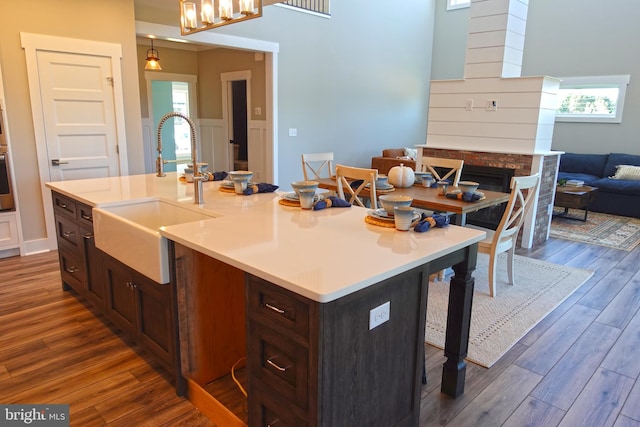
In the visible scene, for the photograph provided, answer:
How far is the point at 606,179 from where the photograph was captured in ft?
22.1

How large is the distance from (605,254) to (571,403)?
3138 millimetres

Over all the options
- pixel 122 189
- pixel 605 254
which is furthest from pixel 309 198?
pixel 605 254

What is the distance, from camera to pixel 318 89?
7.04 metres

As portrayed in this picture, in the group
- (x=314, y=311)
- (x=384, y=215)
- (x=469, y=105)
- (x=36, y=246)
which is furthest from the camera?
(x=469, y=105)

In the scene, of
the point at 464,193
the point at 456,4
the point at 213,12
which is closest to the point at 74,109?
the point at 213,12

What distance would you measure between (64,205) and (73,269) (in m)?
0.47

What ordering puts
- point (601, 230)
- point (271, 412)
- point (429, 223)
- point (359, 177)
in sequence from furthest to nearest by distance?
point (601, 230) → point (359, 177) → point (429, 223) → point (271, 412)

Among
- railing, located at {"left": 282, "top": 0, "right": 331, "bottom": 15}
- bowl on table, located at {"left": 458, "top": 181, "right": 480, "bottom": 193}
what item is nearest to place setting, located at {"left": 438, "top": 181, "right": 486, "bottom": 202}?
bowl on table, located at {"left": 458, "top": 181, "right": 480, "bottom": 193}

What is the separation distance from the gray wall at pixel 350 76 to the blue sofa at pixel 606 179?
10.1 feet

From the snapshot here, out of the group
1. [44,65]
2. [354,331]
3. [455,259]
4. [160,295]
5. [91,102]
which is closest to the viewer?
[354,331]

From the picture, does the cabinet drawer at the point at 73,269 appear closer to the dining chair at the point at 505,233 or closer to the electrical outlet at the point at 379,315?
the electrical outlet at the point at 379,315

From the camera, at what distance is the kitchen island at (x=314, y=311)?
55.2 inches

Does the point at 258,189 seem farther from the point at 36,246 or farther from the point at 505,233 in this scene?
the point at 36,246

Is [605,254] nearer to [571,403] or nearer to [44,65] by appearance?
[571,403]
